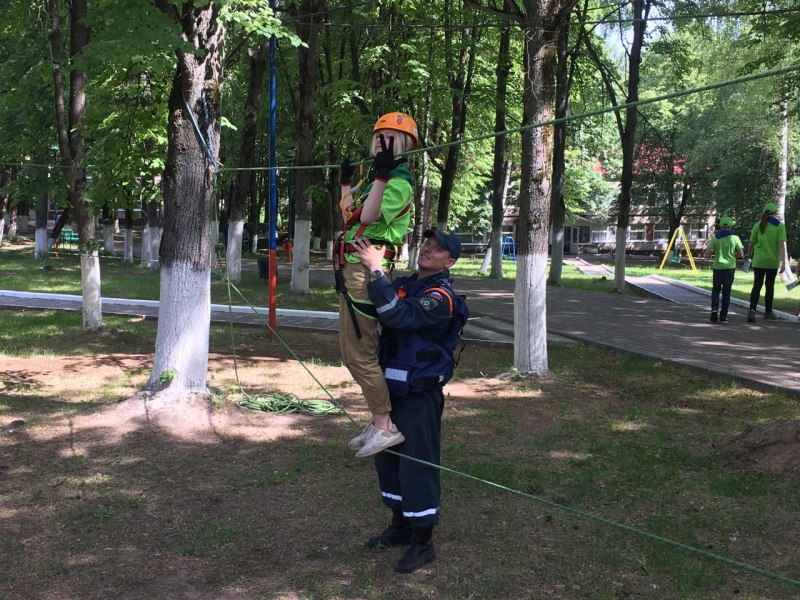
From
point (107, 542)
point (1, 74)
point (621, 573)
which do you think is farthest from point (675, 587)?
point (1, 74)

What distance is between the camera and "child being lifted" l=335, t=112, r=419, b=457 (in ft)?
11.8

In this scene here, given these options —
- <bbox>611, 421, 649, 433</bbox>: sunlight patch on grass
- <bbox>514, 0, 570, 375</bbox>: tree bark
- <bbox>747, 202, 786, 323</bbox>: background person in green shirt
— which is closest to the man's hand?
<bbox>611, 421, 649, 433</bbox>: sunlight patch on grass

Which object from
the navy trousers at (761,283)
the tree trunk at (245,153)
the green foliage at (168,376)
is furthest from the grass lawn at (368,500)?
the tree trunk at (245,153)

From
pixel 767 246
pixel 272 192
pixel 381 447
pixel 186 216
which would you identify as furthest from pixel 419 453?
pixel 767 246

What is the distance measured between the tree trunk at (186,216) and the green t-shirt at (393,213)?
2853mm

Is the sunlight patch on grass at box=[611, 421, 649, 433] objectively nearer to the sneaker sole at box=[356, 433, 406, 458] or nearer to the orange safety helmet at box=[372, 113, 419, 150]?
the sneaker sole at box=[356, 433, 406, 458]

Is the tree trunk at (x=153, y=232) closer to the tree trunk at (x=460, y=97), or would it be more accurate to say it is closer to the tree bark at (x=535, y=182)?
A: the tree trunk at (x=460, y=97)

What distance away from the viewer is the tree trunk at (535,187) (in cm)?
787

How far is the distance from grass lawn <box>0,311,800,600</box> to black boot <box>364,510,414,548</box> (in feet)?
0.20

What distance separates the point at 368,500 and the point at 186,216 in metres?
3.00

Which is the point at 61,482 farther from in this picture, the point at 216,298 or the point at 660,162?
the point at 660,162

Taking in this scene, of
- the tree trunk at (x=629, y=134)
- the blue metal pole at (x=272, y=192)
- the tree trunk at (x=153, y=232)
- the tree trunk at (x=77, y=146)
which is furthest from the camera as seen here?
the tree trunk at (x=153, y=232)

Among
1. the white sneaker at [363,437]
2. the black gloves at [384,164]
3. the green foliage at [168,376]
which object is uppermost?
the black gloves at [384,164]

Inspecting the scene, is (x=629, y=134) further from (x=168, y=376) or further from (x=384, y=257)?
(x=384, y=257)
